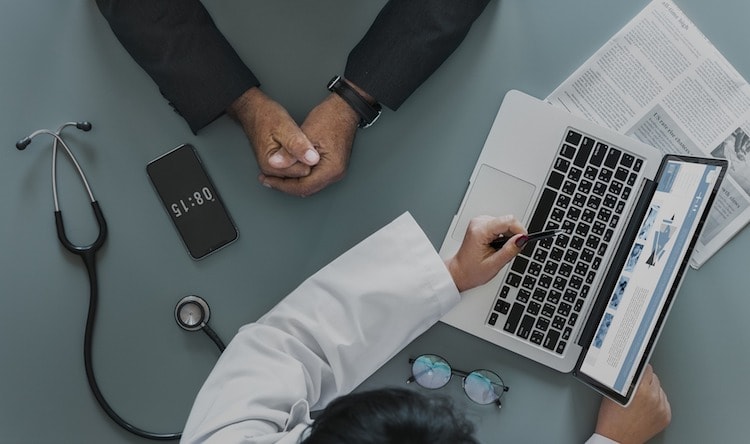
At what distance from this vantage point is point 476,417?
3.56 feet

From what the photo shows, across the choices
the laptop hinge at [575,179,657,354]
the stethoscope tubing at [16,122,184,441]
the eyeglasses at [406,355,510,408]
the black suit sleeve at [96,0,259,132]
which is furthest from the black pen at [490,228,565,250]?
the stethoscope tubing at [16,122,184,441]

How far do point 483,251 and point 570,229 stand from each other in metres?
0.16

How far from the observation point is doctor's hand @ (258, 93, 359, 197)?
40.7 inches

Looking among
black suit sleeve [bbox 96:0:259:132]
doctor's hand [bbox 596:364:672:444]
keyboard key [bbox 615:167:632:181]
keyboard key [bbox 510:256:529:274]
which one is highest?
black suit sleeve [bbox 96:0:259:132]

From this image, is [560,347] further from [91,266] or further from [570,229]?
[91,266]

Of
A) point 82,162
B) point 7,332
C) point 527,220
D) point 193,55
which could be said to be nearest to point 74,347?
point 7,332

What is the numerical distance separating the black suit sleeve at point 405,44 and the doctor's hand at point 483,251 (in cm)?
24

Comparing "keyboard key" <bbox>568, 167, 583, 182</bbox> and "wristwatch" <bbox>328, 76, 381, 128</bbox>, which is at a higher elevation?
"wristwatch" <bbox>328, 76, 381, 128</bbox>

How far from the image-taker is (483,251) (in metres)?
1.01

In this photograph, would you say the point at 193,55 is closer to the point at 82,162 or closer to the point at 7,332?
the point at 82,162

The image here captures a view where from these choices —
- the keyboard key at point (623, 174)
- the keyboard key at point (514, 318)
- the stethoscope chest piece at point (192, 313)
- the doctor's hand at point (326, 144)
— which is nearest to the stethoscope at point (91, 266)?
the stethoscope chest piece at point (192, 313)

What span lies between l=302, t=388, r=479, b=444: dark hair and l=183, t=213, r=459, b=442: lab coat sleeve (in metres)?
0.15

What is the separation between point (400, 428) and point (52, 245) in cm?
67

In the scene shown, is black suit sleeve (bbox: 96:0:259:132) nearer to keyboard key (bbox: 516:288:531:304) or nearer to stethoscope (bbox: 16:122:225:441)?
stethoscope (bbox: 16:122:225:441)
